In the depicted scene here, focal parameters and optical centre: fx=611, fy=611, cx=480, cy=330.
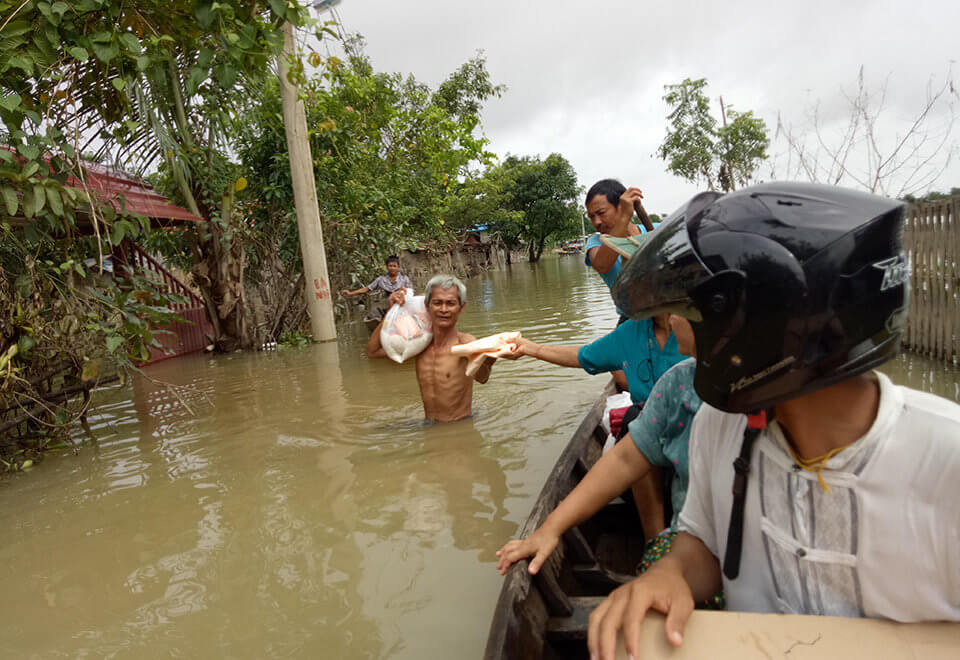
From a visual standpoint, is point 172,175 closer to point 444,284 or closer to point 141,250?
point 141,250

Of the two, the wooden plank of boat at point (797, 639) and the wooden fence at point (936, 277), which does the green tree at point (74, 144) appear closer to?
the wooden plank of boat at point (797, 639)

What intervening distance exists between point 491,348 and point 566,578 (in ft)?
5.31

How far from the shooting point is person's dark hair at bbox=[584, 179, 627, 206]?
159 inches

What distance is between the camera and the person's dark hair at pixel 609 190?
13.3ft

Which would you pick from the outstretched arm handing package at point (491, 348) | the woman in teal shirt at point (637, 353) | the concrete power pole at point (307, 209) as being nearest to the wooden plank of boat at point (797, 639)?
the woman in teal shirt at point (637, 353)

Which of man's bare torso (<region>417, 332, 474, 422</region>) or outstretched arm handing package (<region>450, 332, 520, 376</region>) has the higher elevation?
outstretched arm handing package (<region>450, 332, 520, 376</region>)

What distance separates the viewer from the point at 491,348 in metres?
3.77

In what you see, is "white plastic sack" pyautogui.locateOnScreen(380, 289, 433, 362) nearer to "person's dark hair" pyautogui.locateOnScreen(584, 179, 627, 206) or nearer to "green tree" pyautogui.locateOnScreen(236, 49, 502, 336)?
"person's dark hair" pyautogui.locateOnScreen(584, 179, 627, 206)

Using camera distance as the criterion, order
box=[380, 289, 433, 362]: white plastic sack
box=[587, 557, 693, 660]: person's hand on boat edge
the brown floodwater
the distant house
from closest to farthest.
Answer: box=[587, 557, 693, 660]: person's hand on boat edge, the brown floodwater, box=[380, 289, 433, 362]: white plastic sack, the distant house

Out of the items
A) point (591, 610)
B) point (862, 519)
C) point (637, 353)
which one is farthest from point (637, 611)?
point (637, 353)

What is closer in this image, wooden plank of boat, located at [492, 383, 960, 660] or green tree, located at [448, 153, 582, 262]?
wooden plank of boat, located at [492, 383, 960, 660]

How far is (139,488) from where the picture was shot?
184 inches

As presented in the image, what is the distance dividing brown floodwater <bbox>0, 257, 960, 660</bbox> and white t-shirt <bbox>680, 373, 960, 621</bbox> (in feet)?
5.57

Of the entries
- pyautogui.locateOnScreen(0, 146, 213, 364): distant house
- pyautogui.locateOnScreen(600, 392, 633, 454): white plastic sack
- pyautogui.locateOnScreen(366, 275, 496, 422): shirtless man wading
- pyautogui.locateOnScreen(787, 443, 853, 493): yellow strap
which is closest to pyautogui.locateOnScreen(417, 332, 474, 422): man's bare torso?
pyautogui.locateOnScreen(366, 275, 496, 422): shirtless man wading
